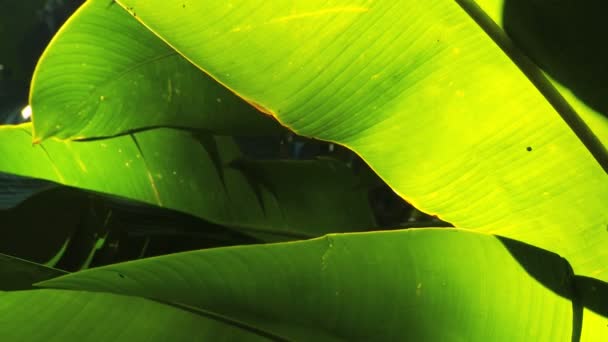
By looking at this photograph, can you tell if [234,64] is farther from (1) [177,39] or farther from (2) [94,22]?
(2) [94,22]

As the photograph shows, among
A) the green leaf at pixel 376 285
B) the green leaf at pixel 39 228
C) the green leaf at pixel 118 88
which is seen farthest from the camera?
the green leaf at pixel 39 228

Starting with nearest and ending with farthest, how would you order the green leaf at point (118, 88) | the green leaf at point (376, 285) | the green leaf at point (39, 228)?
the green leaf at point (376, 285), the green leaf at point (118, 88), the green leaf at point (39, 228)

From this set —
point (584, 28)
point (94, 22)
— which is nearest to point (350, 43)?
point (584, 28)

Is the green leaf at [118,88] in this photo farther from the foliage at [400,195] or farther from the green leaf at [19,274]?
the green leaf at [19,274]

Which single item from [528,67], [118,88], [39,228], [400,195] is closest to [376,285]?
[400,195]

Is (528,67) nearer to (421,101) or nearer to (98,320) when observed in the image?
(421,101)

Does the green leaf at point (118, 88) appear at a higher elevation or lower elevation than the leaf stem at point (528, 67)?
higher

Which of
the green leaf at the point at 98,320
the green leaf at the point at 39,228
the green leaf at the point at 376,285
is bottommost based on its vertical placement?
the green leaf at the point at 376,285

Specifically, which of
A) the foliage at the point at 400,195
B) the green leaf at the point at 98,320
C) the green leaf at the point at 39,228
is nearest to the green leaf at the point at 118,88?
the foliage at the point at 400,195
